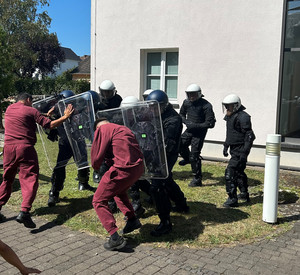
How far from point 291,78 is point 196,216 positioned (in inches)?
211

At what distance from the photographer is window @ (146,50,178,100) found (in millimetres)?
10211

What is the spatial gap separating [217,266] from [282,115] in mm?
5942

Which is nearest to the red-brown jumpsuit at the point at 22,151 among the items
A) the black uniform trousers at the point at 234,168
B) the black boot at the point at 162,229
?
the black boot at the point at 162,229

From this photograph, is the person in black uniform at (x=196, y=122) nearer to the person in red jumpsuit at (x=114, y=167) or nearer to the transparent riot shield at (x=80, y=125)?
the transparent riot shield at (x=80, y=125)

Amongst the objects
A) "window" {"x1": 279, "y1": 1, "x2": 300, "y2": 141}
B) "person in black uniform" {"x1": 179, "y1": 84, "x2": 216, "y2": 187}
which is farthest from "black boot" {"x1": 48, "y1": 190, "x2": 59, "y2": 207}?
"window" {"x1": 279, "y1": 1, "x2": 300, "y2": 141}

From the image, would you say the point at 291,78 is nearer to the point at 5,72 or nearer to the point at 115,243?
the point at 115,243

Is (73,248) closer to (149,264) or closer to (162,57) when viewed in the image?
(149,264)

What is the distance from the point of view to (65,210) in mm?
5602

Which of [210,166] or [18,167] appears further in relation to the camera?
[210,166]

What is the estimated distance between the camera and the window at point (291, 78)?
332 inches

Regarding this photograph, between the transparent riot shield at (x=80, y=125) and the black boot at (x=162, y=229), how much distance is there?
1591 millimetres

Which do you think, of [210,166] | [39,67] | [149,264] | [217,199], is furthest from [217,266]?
[39,67]

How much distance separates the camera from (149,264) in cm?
383

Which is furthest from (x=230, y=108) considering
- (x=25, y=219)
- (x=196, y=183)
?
(x=25, y=219)
